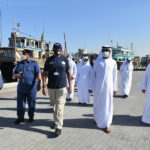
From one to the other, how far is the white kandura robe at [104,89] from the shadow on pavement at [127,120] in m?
0.72

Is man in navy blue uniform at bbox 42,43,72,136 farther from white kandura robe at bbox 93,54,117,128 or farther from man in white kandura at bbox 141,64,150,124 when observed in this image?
man in white kandura at bbox 141,64,150,124

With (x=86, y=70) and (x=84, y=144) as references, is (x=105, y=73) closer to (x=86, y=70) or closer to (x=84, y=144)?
(x=84, y=144)

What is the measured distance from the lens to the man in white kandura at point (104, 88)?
4.29 metres

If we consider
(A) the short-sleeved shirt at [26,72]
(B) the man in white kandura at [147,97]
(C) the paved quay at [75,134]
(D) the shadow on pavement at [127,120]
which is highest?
(A) the short-sleeved shirt at [26,72]

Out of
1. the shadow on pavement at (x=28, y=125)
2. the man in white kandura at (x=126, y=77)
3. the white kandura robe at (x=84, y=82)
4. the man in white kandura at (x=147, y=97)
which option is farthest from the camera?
the man in white kandura at (x=126, y=77)

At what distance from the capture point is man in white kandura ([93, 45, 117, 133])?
429 centimetres

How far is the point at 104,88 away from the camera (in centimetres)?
430

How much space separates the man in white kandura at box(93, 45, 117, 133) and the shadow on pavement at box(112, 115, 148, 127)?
705 millimetres

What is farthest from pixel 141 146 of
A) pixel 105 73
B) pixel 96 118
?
pixel 105 73

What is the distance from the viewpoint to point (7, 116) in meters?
5.59

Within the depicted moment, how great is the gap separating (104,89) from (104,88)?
0.02m

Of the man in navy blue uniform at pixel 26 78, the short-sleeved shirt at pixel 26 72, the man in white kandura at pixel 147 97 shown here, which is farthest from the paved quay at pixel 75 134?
the short-sleeved shirt at pixel 26 72

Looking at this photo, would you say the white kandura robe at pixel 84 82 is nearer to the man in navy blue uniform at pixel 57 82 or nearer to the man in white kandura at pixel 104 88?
the man in white kandura at pixel 104 88

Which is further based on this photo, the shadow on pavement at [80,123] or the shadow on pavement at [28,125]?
the shadow on pavement at [80,123]
